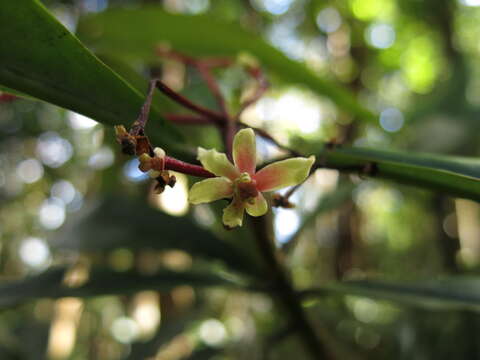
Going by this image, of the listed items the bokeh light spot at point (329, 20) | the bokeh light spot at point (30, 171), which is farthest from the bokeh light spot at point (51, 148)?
the bokeh light spot at point (329, 20)

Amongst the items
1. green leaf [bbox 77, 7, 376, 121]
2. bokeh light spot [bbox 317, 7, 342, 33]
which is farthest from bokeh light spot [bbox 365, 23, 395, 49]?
green leaf [bbox 77, 7, 376, 121]

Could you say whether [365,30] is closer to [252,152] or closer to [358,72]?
[358,72]

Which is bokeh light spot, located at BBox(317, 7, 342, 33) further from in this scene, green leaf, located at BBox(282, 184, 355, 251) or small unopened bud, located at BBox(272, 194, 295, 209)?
small unopened bud, located at BBox(272, 194, 295, 209)

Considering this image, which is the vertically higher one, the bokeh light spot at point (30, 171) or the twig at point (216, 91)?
the bokeh light spot at point (30, 171)

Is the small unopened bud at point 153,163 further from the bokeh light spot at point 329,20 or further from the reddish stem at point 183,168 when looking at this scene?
the bokeh light spot at point 329,20

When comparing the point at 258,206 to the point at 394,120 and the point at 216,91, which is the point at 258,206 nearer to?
the point at 216,91

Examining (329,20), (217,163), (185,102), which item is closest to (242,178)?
(217,163)
